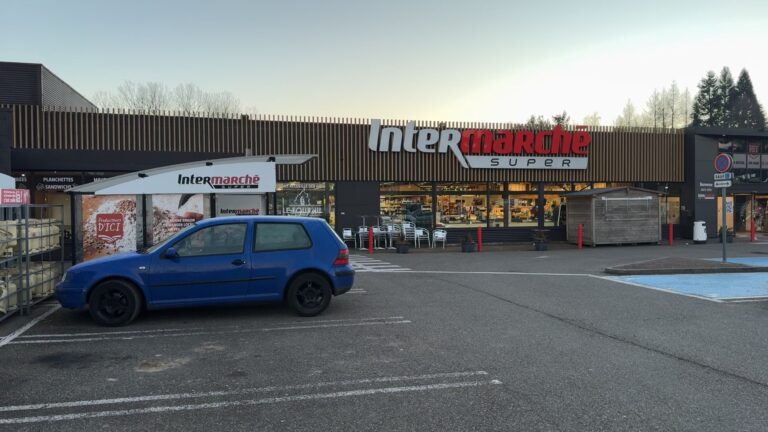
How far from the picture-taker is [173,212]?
37.8 feet

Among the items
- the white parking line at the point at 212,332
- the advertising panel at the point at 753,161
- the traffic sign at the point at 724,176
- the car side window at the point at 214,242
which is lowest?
the white parking line at the point at 212,332

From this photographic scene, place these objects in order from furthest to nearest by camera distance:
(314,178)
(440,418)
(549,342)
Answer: (314,178), (549,342), (440,418)

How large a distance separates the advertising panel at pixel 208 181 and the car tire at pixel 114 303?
4.18m

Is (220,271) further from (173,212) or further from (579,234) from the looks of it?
(579,234)

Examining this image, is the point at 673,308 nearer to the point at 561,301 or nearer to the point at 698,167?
the point at 561,301

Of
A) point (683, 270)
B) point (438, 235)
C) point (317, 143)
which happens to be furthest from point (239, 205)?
point (683, 270)

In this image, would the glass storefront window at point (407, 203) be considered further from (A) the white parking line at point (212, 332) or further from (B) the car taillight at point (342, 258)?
(A) the white parking line at point (212, 332)

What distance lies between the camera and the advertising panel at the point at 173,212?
11.4 m

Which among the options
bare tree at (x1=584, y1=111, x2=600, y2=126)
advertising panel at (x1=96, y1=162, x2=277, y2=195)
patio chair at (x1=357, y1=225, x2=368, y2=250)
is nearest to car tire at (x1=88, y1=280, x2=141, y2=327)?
advertising panel at (x1=96, y1=162, x2=277, y2=195)

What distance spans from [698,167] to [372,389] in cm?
2627

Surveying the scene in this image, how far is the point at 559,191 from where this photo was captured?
81.4ft

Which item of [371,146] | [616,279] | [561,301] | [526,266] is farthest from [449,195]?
[561,301]

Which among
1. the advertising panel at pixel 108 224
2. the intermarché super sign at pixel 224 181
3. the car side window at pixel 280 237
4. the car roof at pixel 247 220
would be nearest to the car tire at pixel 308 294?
the car side window at pixel 280 237

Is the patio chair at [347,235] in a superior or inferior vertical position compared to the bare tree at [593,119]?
inferior
